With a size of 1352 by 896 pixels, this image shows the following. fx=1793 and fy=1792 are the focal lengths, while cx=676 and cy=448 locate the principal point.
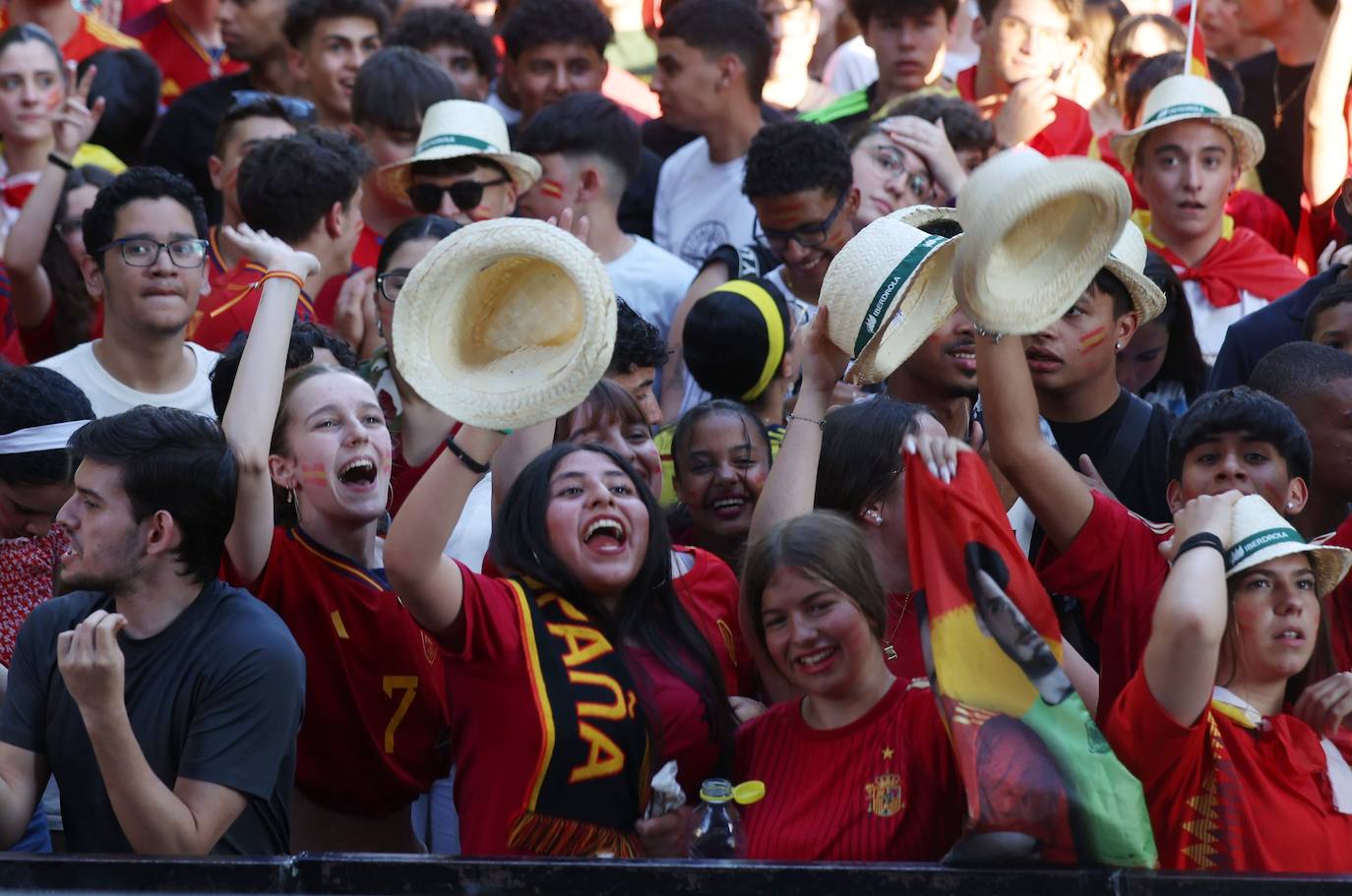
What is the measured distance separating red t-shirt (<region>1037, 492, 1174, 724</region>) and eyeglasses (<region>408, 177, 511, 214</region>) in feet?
9.41

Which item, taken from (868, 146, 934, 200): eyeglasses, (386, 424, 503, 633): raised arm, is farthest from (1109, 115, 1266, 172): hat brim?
(386, 424, 503, 633): raised arm

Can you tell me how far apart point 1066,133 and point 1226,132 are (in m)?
1.12

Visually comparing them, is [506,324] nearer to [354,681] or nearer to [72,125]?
[354,681]

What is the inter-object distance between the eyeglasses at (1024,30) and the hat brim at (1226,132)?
1.14 metres

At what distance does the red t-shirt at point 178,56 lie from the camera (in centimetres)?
836

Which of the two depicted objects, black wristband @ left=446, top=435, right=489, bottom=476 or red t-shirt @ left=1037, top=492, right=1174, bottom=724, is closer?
black wristband @ left=446, top=435, right=489, bottom=476

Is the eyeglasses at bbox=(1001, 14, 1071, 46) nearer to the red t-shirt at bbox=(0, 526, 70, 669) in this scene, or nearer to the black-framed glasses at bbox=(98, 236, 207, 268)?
the black-framed glasses at bbox=(98, 236, 207, 268)

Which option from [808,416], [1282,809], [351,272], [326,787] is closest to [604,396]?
[808,416]

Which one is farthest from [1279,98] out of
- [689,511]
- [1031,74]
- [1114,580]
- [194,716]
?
[194,716]

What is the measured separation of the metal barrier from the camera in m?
2.79

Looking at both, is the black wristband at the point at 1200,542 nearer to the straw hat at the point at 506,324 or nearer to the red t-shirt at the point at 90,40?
the straw hat at the point at 506,324

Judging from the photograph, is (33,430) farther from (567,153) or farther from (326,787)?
(567,153)

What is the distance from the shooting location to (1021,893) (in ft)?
9.18

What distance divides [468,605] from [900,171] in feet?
10.1
